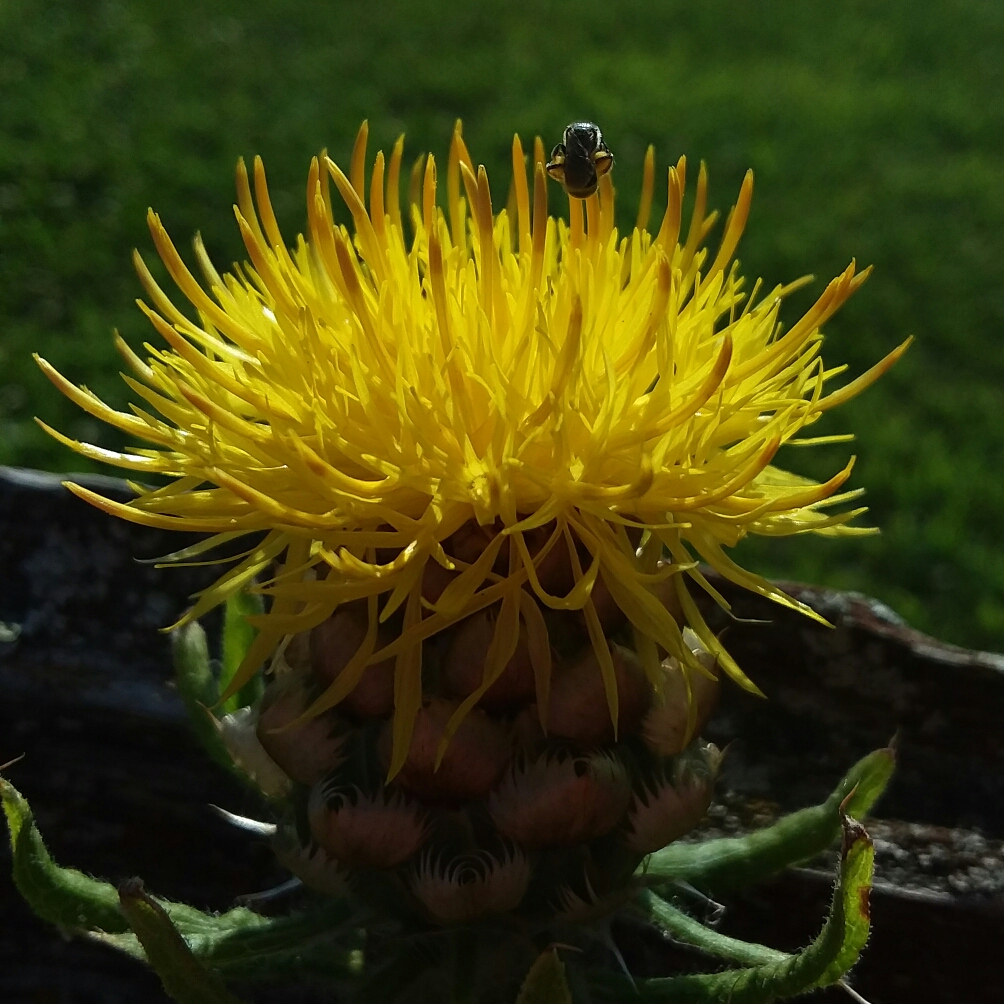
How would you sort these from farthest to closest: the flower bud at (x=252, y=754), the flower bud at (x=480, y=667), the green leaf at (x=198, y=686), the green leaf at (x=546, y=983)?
1. the green leaf at (x=198, y=686)
2. the flower bud at (x=252, y=754)
3. the flower bud at (x=480, y=667)
4. the green leaf at (x=546, y=983)

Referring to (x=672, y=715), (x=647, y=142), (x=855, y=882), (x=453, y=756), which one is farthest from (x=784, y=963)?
(x=647, y=142)

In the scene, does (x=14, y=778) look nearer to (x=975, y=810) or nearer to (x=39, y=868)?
(x=39, y=868)

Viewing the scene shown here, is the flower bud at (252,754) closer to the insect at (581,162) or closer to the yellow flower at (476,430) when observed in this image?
the yellow flower at (476,430)

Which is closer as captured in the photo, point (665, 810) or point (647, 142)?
point (665, 810)

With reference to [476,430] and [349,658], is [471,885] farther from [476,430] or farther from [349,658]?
[476,430]

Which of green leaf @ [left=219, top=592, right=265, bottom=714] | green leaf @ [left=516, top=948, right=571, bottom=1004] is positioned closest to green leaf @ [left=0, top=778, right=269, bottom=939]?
green leaf @ [left=219, top=592, right=265, bottom=714]

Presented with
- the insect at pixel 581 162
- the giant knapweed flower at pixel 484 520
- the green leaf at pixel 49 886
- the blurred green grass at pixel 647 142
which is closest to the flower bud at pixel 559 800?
the giant knapweed flower at pixel 484 520

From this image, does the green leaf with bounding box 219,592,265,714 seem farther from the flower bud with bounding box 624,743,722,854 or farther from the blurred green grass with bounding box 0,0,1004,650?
the blurred green grass with bounding box 0,0,1004,650
